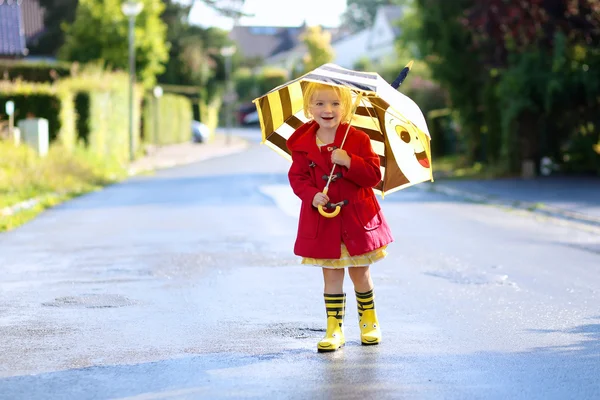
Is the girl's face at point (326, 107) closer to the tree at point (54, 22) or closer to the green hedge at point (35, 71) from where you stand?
the green hedge at point (35, 71)

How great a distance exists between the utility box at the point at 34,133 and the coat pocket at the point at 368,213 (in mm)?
18113

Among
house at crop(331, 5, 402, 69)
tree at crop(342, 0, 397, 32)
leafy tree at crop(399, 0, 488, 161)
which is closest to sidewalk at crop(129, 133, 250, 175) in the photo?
leafy tree at crop(399, 0, 488, 161)

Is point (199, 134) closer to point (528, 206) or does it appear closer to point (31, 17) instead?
point (31, 17)

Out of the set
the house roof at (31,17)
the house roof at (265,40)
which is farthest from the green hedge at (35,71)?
the house roof at (265,40)

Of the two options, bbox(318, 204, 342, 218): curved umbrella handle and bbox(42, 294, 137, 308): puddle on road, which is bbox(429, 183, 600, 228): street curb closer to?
bbox(42, 294, 137, 308): puddle on road

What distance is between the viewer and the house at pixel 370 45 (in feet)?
306

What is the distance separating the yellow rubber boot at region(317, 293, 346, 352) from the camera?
6590mm

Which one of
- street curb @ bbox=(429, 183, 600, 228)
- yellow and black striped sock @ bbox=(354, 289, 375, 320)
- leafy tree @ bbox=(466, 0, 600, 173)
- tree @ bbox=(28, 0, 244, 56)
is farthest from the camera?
tree @ bbox=(28, 0, 244, 56)

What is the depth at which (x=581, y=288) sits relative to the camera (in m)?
9.31

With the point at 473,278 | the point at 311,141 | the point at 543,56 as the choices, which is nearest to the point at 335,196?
the point at 311,141

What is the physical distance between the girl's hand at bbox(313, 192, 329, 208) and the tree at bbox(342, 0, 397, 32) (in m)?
138

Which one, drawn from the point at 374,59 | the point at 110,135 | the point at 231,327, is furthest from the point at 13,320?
the point at 374,59

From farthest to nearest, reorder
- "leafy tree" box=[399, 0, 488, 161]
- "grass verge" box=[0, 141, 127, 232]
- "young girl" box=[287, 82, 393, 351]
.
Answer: "leafy tree" box=[399, 0, 488, 161] → "grass verge" box=[0, 141, 127, 232] → "young girl" box=[287, 82, 393, 351]

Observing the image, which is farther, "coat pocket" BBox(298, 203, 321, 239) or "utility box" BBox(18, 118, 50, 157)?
"utility box" BBox(18, 118, 50, 157)
